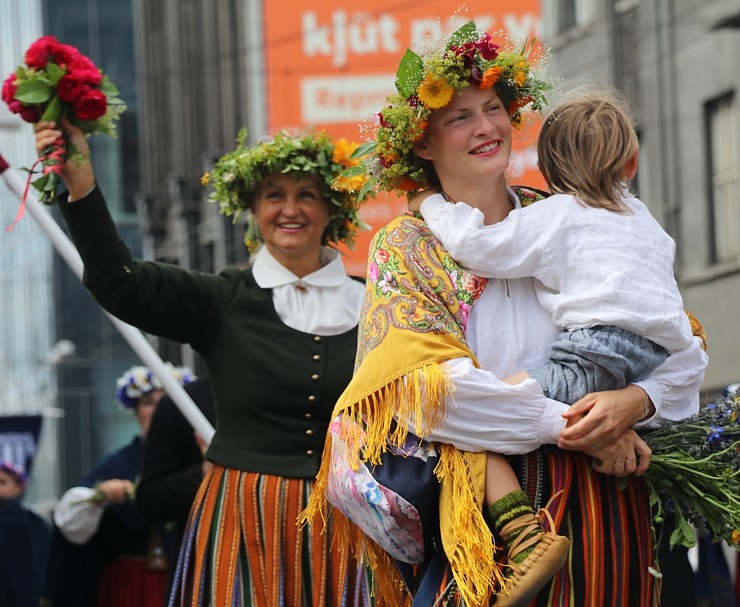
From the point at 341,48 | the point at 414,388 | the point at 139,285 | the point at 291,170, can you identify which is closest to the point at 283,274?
the point at 291,170

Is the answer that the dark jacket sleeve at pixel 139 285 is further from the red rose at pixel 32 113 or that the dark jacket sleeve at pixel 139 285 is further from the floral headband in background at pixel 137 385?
the floral headband in background at pixel 137 385

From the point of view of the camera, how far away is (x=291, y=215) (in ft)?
18.3

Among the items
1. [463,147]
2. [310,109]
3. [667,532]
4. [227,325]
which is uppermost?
[310,109]

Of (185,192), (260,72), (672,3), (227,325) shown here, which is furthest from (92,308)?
(227,325)

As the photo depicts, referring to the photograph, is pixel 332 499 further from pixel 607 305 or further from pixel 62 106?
pixel 62 106

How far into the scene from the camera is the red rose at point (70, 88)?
16.4 ft

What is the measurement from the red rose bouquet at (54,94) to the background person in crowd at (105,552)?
12.1ft

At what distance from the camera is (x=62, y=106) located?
5.02 metres

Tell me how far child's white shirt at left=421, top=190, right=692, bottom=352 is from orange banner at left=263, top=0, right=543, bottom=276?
1750 centimetres

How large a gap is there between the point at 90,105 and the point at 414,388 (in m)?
1.63

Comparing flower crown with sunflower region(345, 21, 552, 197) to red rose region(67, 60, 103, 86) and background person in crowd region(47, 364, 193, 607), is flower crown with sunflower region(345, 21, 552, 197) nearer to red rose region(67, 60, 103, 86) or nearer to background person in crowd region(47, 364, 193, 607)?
red rose region(67, 60, 103, 86)

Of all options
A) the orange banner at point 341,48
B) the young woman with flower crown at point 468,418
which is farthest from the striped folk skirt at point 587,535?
the orange banner at point 341,48

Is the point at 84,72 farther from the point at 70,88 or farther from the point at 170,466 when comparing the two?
the point at 170,466

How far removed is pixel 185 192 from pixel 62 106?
2397 cm
